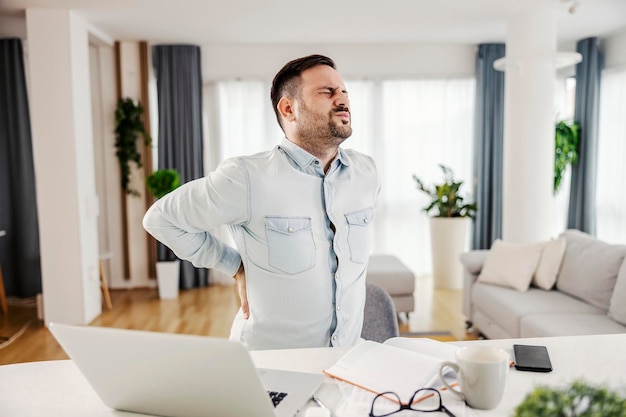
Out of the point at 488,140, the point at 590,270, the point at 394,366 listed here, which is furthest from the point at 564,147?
the point at 394,366

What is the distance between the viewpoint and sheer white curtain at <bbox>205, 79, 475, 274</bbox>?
595 cm

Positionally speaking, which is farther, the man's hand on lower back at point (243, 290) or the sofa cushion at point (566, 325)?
the sofa cushion at point (566, 325)

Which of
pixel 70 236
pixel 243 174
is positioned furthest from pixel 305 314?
pixel 70 236

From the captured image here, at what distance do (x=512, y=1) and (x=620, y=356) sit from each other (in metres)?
3.75

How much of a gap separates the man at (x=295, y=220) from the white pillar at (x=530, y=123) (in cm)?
352

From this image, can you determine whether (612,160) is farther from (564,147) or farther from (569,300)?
(569,300)

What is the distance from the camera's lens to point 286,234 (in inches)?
60.1

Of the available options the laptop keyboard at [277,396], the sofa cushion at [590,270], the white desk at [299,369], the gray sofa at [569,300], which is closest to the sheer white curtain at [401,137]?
the gray sofa at [569,300]

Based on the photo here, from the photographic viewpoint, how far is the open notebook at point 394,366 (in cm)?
110

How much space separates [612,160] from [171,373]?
577cm

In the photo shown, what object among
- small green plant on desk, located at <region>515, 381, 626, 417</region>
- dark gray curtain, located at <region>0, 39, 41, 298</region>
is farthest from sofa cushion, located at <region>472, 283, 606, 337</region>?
dark gray curtain, located at <region>0, 39, 41, 298</region>

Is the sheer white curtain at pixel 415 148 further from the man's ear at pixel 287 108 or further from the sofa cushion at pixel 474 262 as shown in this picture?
the man's ear at pixel 287 108

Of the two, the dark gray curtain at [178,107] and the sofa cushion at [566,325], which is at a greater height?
the dark gray curtain at [178,107]

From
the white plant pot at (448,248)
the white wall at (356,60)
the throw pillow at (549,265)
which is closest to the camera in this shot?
the throw pillow at (549,265)
